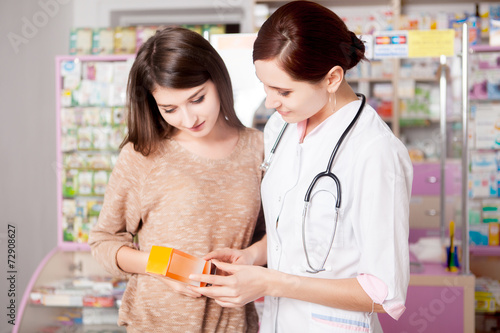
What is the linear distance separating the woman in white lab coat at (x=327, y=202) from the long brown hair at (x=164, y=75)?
22 cm

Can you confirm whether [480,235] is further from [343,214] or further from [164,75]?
[164,75]

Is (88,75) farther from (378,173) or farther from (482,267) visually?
(482,267)

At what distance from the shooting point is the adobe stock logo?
3.65 meters

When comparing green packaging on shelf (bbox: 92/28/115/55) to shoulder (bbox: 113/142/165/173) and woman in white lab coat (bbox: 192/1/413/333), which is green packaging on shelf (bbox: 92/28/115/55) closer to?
shoulder (bbox: 113/142/165/173)

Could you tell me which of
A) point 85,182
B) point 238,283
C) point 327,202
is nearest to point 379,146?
point 327,202

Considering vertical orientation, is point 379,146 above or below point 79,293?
above

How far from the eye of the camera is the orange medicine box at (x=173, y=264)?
116 centimetres

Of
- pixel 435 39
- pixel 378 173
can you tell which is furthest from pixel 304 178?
pixel 435 39

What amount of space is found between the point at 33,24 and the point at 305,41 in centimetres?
347

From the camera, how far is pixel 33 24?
3.94 meters

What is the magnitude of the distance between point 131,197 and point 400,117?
407 centimetres

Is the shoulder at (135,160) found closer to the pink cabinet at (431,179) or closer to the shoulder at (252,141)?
the shoulder at (252,141)

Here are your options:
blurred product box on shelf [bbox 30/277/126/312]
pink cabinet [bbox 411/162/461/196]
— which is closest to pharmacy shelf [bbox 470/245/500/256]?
pink cabinet [bbox 411/162/461/196]

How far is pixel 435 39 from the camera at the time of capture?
8.07ft
